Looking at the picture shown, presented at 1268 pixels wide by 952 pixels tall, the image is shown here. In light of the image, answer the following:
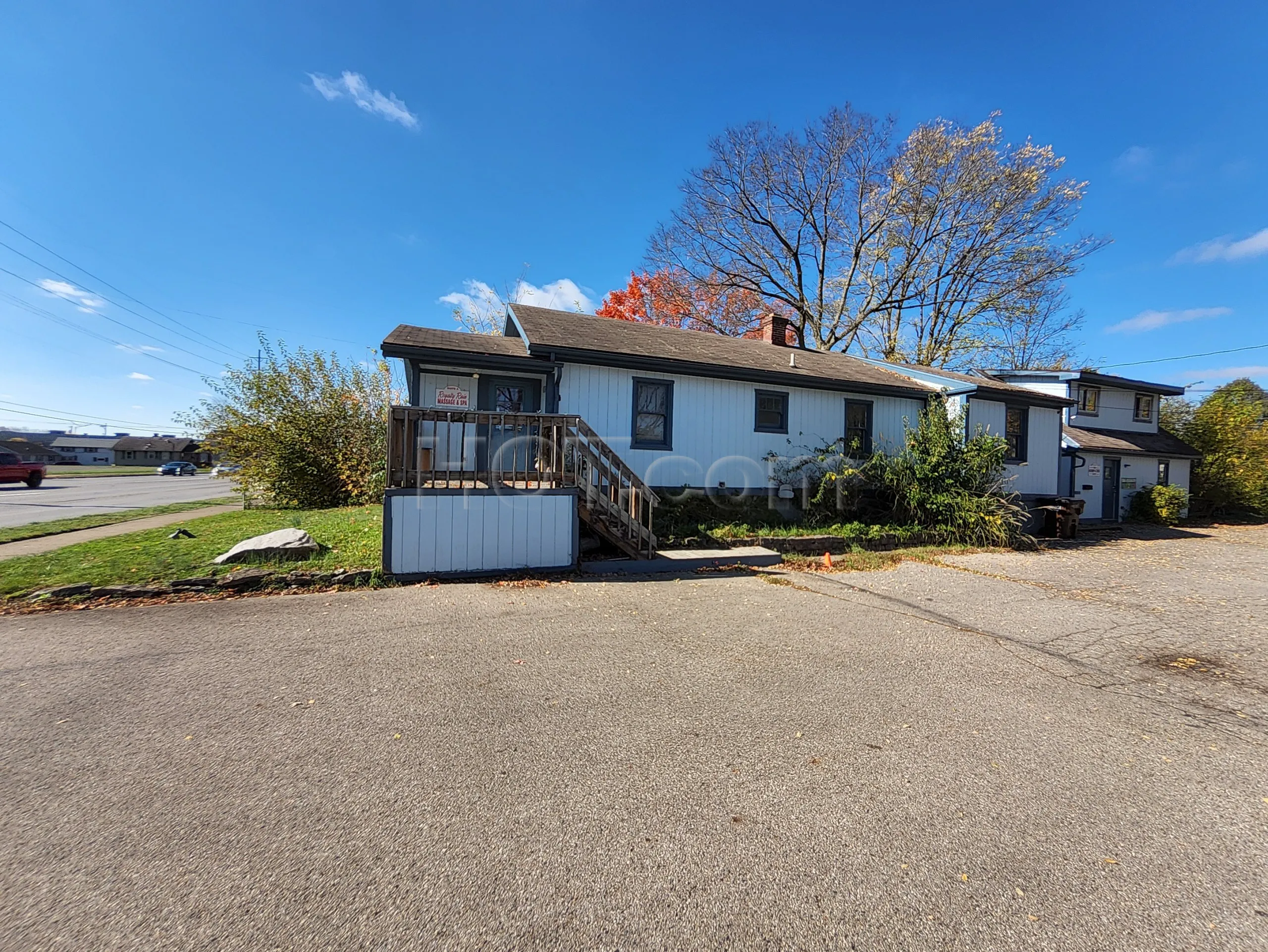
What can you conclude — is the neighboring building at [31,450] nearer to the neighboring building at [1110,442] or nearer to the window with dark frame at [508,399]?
the window with dark frame at [508,399]

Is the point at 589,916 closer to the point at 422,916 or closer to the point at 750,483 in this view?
the point at 422,916

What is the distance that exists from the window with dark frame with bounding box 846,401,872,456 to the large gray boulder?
11.2 metres

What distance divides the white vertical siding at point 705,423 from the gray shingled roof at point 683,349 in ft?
1.32

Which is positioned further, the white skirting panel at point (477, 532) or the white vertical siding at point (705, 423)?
the white vertical siding at point (705, 423)

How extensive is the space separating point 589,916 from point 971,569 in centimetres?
906

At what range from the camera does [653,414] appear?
10.7m

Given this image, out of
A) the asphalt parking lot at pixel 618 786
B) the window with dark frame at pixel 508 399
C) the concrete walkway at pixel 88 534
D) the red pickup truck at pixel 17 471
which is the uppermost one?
the window with dark frame at pixel 508 399

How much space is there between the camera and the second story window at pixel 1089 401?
1766 cm

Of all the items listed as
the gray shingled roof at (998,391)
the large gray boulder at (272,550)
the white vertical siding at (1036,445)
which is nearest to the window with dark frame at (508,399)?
the large gray boulder at (272,550)

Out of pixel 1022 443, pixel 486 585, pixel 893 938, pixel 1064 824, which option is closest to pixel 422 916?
pixel 893 938

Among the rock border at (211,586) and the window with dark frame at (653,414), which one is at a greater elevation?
the window with dark frame at (653,414)

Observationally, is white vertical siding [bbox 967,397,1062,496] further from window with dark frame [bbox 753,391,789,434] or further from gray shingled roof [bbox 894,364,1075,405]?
window with dark frame [bbox 753,391,789,434]

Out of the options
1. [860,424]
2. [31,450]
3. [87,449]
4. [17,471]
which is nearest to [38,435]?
[87,449]

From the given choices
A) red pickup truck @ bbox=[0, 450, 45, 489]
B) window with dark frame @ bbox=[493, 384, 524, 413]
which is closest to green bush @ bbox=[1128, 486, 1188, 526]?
window with dark frame @ bbox=[493, 384, 524, 413]
